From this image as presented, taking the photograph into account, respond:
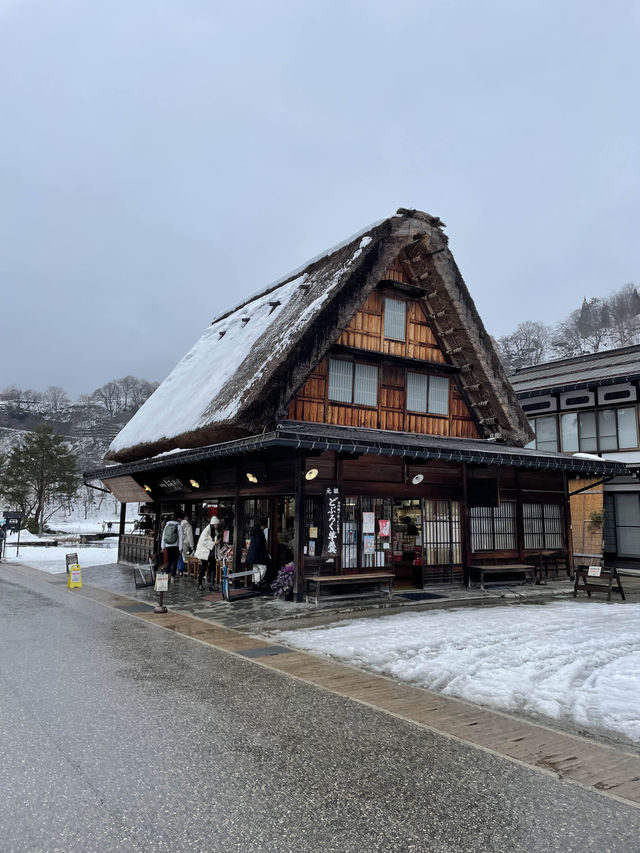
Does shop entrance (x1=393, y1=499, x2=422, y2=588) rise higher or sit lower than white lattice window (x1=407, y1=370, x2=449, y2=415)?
lower

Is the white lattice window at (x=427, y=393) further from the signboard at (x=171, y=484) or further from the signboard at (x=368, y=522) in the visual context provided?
the signboard at (x=171, y=484)

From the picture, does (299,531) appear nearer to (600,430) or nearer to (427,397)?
(427,397)

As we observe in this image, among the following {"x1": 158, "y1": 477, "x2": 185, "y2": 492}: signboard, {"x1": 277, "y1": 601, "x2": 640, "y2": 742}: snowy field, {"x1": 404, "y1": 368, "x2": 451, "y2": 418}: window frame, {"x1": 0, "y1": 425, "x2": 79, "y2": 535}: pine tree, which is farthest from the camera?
{"x1": 0, "y1": 425, "x2": 79, "y2": 535}: pine tree

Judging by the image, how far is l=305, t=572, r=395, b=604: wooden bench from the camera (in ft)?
40.0

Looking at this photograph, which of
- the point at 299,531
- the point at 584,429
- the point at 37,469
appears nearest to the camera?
the point at 299,531

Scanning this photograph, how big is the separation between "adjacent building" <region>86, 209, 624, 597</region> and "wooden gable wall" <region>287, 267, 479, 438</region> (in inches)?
1.8

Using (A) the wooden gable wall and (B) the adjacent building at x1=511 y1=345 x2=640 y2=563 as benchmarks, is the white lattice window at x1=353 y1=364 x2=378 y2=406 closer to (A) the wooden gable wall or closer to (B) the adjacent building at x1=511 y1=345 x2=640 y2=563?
(A) the wooden gable wall

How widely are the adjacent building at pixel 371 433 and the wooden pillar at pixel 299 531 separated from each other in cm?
4

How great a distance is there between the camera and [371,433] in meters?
14.1

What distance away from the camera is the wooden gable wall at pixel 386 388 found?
14352mm

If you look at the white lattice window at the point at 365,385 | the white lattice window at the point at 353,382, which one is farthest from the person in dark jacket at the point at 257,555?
the white lattice window at the point at 365,385

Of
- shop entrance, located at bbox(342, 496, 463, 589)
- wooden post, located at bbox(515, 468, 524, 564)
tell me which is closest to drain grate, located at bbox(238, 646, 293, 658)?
shop entrance, located at bbox(342, 496, 463, 589)

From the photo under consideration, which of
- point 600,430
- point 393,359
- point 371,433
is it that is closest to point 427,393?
point 393,359

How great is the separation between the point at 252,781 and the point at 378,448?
838cm
